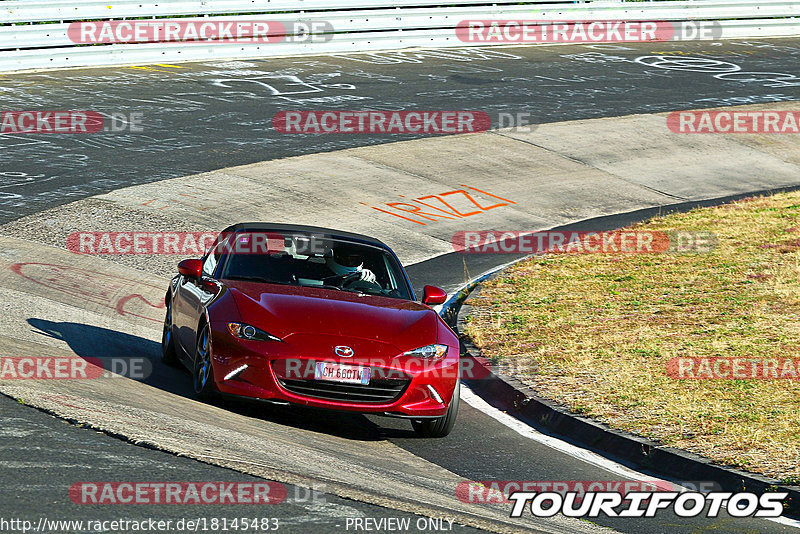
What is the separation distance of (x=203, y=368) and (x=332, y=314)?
1064 mm

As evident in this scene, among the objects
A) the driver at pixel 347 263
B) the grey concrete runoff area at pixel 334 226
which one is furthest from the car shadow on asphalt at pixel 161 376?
the driver at pixel 347 263

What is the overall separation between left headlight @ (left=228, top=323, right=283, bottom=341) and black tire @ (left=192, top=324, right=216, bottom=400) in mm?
264

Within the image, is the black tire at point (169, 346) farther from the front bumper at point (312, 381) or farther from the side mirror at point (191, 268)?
the front bumper at point (312, 381)

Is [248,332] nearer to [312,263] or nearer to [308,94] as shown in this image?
[312,263]

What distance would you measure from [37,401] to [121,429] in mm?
860

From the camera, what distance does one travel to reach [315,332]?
8.03 metres

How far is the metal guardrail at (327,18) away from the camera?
918 inches

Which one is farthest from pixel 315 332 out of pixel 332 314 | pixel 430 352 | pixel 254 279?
pixel 254 279

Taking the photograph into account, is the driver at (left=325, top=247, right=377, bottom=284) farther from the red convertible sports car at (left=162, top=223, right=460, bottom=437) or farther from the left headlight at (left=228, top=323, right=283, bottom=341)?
the left headlight at (left=228, top=323, right=283, bottom=341)

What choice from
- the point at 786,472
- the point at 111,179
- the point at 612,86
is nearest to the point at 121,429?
the point at 786,472

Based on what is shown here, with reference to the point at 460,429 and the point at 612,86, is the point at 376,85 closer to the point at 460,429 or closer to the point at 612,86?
the point at 612,86

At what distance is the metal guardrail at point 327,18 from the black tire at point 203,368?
16.1 m

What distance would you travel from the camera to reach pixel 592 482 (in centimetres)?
766

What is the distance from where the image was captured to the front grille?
7910 mm
